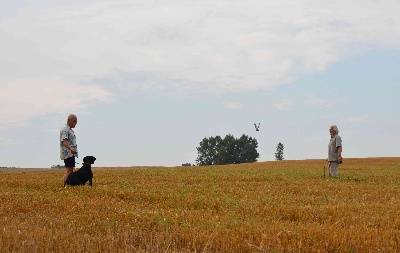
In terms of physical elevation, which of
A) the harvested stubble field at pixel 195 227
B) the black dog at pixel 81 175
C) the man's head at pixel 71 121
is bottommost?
the harvested stubble field at pixel 195 227

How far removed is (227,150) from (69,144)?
374 ft

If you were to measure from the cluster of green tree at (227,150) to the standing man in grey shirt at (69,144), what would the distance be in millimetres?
110353

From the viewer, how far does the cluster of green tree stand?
411ft

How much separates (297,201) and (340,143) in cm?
1002

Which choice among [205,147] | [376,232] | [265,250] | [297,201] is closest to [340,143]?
[297,201]

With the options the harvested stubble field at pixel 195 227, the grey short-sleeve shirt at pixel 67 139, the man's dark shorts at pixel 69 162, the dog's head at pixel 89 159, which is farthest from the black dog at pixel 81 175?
the harvested stubble field at pixel 195 227

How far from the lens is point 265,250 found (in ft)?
19.1

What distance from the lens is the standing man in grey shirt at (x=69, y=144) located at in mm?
14484

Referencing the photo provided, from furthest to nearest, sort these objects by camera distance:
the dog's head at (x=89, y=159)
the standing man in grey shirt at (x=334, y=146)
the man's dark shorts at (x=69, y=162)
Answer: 1. the standing man in grey shirt at (x=334, y=146)
2. the dog's head at (x=89, y=159)
3. the man's dark shorts at (x=69, y=162)

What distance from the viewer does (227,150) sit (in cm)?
12788

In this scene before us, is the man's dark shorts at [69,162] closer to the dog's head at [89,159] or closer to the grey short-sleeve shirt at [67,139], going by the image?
the grey short-sleeve shirt at [67,139]

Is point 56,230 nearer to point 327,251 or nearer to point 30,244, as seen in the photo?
point 30,244

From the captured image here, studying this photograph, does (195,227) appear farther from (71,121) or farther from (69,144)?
(71,121)

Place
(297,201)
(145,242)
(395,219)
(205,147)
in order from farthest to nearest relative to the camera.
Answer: (205,147)
(297,201)
(395,219)
(145,242)
